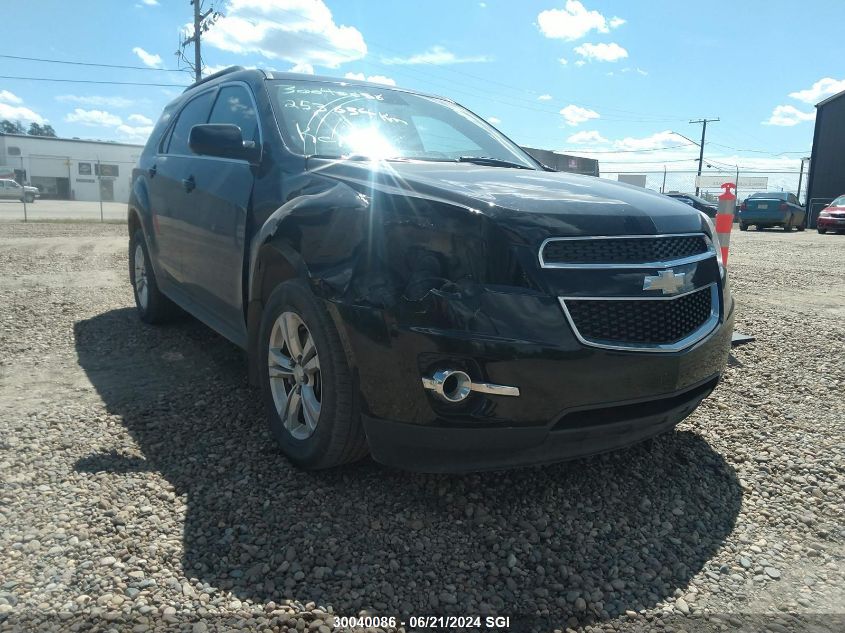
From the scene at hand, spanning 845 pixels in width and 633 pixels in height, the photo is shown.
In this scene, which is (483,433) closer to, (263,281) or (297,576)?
(297,576)

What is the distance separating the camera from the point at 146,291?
5.51 meters

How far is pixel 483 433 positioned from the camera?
2.29 m

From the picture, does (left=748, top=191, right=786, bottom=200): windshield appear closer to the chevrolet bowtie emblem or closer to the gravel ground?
the gravel ground

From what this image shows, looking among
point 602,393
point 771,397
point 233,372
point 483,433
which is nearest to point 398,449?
point 483,433

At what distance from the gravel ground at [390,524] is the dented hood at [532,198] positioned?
3.67 feet

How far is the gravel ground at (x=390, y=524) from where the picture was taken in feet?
6.75

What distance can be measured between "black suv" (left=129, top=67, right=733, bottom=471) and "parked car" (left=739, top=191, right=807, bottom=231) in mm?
24819

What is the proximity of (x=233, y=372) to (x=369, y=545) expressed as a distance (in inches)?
89.8

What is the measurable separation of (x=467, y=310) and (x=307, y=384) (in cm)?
93

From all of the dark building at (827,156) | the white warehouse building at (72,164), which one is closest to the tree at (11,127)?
the white warehouse building at (72,164)

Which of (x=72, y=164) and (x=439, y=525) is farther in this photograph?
(x=72, y=164)

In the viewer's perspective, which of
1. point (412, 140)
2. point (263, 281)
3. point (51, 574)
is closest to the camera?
point (51, 574)

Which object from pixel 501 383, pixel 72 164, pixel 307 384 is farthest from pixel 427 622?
pixel 72 164

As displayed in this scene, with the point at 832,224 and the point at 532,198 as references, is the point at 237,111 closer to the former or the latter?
the point at 532,198
